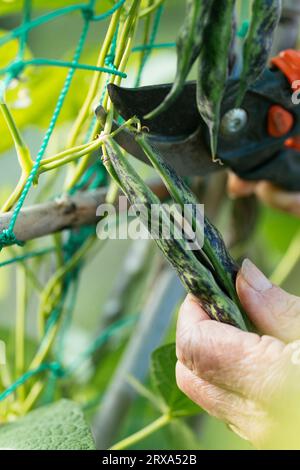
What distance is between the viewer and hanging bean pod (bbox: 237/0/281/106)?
0.40m

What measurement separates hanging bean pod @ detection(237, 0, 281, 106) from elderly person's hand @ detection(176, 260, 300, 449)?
130 mm

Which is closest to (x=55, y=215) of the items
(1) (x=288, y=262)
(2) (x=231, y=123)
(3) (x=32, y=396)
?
(2) (x=231, y=123)

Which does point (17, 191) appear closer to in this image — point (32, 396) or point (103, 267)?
point (32, 396)

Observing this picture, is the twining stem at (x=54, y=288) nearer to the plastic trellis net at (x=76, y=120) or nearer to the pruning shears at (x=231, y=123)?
the plastic trellis net at (x=76, y=120)

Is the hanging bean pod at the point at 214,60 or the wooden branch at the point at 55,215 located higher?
the hanging bean pod at the point at 214,60

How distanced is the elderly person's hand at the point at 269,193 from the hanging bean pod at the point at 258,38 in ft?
1.36

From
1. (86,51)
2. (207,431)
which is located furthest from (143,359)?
(86,51)

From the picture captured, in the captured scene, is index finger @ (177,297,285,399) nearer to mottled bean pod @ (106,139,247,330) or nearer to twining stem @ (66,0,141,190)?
mottled bean pod @ (106,139,247,330)

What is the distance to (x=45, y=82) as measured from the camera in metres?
0.79

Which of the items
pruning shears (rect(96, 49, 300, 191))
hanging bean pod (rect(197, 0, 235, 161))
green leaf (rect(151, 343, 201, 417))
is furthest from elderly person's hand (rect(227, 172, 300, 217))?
hanging bean pod (rect(197, 0, 235, 161))

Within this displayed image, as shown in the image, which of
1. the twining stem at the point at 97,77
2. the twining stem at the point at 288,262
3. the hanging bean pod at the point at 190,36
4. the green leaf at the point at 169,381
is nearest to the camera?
the hanging bean pod at the point at 190,36

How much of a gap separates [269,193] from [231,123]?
0.96 ft

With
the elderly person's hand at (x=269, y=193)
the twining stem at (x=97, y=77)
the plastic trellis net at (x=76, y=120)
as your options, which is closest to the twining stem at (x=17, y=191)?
the plastic trellis net at (x=76, y=120)

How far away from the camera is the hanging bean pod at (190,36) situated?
379mm
